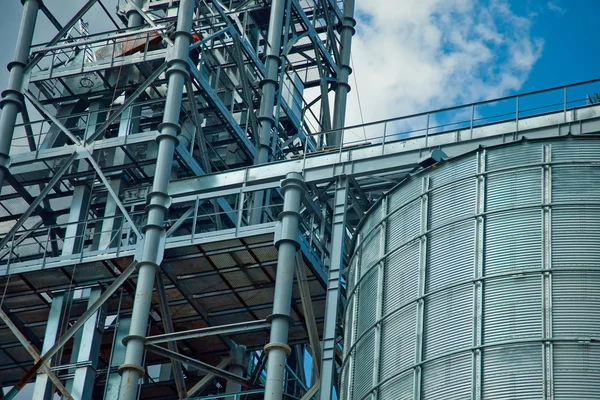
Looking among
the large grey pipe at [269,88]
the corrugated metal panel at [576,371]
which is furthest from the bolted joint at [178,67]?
the corrugated metal panel at [576,371]

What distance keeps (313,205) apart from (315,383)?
19.1 feet

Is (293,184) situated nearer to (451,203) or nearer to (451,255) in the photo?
(451,203)

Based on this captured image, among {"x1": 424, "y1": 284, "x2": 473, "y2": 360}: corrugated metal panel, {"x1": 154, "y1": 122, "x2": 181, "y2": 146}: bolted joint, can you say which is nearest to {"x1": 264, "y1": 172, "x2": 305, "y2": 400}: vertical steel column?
{"x1": 154, "y1": 122, "x2": 181, "y2": 146}: bolted joint

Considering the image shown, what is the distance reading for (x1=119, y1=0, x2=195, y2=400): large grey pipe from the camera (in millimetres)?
36938

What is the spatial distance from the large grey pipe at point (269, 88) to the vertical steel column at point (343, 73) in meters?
4.88

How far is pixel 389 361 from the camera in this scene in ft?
106

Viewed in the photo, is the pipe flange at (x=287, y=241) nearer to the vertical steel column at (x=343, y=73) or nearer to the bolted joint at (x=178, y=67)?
the bolted joint at (x=178, y=67)

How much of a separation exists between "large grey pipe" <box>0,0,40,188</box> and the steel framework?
0.20ft

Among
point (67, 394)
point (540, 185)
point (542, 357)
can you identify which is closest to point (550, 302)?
point (542, 357)

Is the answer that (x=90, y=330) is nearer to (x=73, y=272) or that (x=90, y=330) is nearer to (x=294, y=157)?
(x=73, y=272)

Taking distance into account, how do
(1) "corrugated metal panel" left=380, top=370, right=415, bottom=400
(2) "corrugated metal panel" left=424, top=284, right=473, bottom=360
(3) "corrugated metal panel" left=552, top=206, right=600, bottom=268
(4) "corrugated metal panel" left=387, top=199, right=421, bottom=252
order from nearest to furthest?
1. (3) "corrugated metal panel" left=552, top=206, right=600, bottom=268
2. (2) "corrugated metal panel" left=424, top=284, right=473, bottom=360
3. (1) "corrugated metal panel" left=380, top=370, right=415, bottom=400
4. (4) "corrugated metal panel" left=387, top=199, right=421, bottom=252

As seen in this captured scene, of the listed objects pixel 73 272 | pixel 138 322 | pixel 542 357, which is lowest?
pixel 542 357

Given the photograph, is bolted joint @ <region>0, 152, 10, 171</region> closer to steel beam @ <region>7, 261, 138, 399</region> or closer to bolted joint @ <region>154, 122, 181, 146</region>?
bolted joint @ <region>154, 122, 181, 146</region>

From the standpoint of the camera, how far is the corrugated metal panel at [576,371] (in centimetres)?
2870
